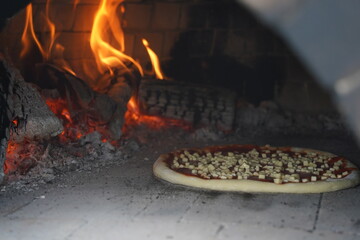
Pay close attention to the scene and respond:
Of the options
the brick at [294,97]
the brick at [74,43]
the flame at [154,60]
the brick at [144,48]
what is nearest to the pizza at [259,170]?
the brick at [294,97]

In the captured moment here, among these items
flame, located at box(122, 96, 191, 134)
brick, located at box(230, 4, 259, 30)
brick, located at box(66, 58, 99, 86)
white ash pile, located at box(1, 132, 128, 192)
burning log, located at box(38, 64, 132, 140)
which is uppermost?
brick, located at box(230, 4, 259, 30)

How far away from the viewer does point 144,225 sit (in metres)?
2.45

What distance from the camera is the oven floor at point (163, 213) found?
2336mm

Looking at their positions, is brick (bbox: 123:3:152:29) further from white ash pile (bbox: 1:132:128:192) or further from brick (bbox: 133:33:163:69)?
white ash pile (bbox: 1:132:128:192)

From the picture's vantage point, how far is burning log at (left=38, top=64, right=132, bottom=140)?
13.6ft

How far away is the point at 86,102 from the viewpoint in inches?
163

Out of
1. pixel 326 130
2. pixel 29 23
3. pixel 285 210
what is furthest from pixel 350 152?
pixel 29 23

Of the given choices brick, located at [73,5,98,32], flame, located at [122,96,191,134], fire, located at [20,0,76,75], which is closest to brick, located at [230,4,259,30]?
flame, located at [122,96,191,134]

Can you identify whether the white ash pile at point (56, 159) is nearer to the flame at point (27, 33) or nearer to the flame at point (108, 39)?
the flame at point (108, 39)

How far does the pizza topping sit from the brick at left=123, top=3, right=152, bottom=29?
2075 mm

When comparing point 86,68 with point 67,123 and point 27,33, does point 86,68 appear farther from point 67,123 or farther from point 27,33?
point 67,123

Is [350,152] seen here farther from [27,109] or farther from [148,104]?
[27,109]

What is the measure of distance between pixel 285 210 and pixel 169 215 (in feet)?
2.15

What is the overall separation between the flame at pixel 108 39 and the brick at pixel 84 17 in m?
0.06
